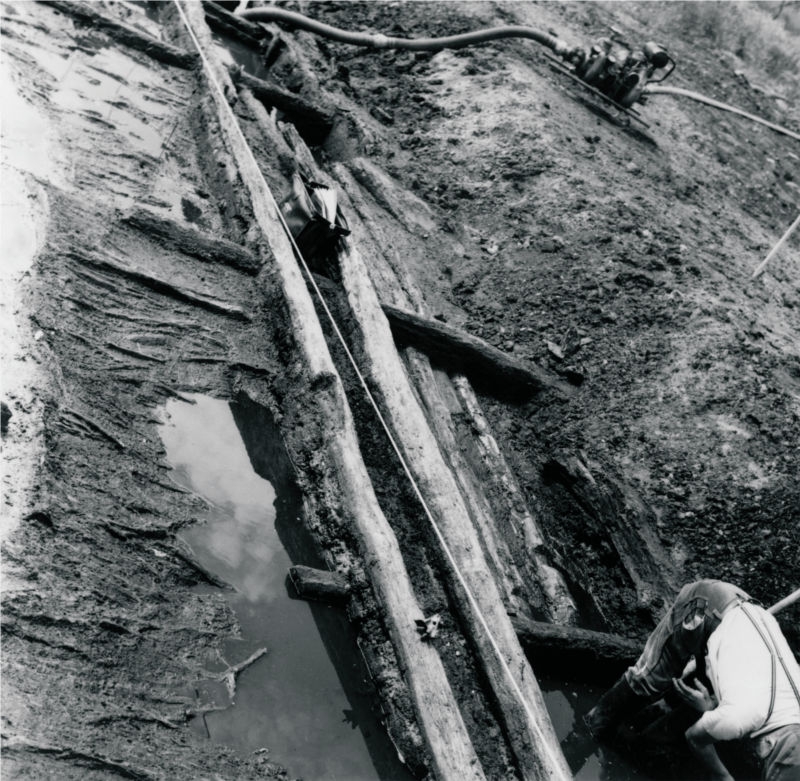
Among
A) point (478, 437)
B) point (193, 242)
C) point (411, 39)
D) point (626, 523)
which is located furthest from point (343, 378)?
point (411, 39)

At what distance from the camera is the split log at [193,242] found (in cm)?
562

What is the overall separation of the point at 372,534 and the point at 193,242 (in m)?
2.84

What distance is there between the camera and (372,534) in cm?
416

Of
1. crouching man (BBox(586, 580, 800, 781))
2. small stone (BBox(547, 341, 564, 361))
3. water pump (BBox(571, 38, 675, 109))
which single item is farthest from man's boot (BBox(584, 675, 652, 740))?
water pump (BBox(571, 38, 675, 109))

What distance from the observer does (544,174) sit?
7762 millimetres

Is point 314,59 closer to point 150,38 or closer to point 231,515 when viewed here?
point 150,38

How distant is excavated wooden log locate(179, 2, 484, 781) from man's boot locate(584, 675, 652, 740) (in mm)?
913

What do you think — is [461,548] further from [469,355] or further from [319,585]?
[469,355]

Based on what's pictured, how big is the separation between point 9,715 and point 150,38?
714cm

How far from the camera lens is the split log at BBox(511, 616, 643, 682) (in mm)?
4191

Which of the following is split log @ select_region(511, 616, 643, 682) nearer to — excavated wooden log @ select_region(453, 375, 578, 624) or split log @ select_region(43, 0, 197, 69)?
excavated wooden log @ select_region(453, 375, 578, 624)

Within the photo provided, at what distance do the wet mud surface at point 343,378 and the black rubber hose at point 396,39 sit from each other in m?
0.21

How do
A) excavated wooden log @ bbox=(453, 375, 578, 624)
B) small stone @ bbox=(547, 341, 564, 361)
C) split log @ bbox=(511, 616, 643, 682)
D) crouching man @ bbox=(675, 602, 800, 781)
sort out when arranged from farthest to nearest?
1. small stone @ bbox=(547, 341, 564, 361)
2. excavated wooden log @ bbox=(453, 375, 578, 624)
3. split log @ bbox=(511, 616, 643, 682)
4. crouching man @ bbox=(675, 602, 800, 781)

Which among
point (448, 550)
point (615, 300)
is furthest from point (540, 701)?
point (615, 300)
